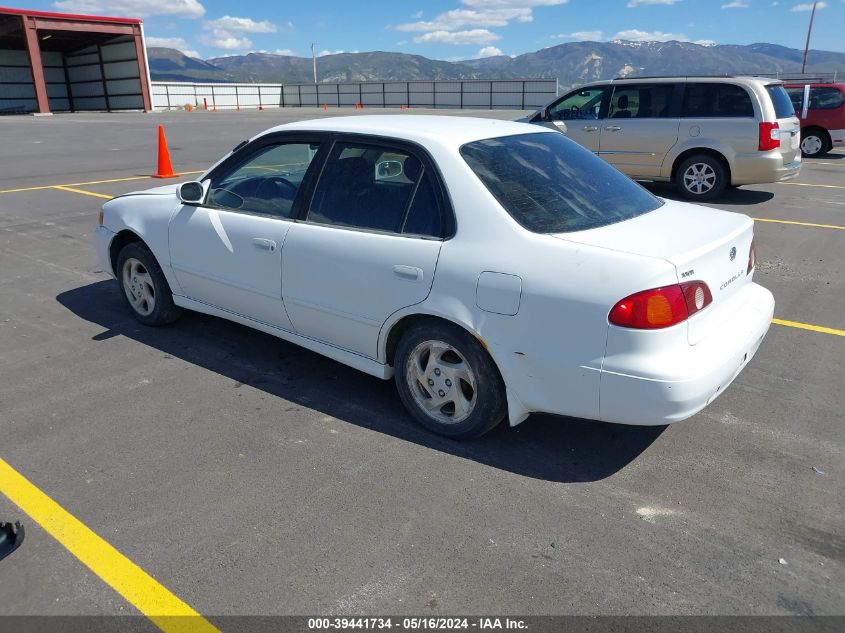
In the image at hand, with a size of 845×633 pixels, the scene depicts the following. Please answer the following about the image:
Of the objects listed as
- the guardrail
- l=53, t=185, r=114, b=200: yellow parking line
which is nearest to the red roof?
the guardrail

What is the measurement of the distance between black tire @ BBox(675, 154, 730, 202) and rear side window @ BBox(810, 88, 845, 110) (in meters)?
7.52

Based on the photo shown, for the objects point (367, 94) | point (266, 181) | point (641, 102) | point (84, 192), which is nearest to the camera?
point (266, 181)

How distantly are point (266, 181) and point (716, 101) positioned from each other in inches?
314

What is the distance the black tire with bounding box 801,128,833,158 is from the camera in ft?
52.5

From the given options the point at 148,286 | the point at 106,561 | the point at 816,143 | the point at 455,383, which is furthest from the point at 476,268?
the point at 816,143

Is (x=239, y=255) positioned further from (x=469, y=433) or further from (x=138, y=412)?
(x=469, y=433)

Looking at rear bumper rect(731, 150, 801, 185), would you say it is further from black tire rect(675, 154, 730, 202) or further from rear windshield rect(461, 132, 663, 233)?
rear windshield rect(461, 132, 663, 233)

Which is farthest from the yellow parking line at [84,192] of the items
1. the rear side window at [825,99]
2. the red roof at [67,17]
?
the red roof at [67,17]

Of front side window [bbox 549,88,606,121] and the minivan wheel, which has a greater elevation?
front side window [bbox 549,88,606,121]

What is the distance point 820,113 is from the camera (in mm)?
15648

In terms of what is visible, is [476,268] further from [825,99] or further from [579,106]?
[825,99]

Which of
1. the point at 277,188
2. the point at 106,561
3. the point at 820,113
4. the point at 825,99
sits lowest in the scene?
the point at 106,561

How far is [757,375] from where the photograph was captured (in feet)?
14.5

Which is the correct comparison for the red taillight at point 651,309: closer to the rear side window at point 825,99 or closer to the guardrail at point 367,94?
the rear side window at point 825,99
